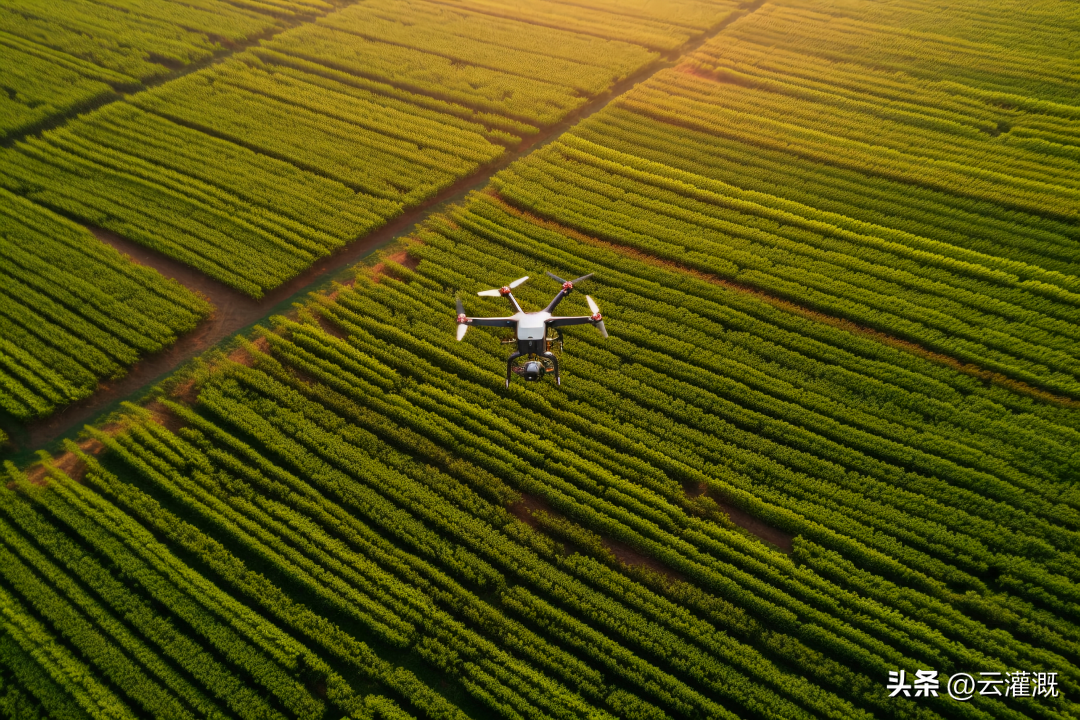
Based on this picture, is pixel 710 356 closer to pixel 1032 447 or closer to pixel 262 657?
pixel 1032 447

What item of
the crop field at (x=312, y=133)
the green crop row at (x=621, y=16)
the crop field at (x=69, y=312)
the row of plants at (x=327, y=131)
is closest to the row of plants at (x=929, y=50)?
the green crop row at (x=621, y=16)

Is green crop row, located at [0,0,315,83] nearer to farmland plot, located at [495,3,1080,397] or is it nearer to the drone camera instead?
farmland plot, located at [495,3,1080,397]

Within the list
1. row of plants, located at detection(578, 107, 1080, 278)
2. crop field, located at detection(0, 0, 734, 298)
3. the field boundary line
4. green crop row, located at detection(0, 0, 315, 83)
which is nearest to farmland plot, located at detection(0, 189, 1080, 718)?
crop field, located at detection(0, 0, 734, 298)

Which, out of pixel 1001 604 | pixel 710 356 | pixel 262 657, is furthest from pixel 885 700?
pixel 262 657

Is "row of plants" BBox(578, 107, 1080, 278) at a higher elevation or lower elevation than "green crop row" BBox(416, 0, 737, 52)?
lower

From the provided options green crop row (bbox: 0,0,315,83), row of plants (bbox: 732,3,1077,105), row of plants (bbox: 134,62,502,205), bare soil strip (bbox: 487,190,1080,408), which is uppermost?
row of plants (bbox: 732,3,1077,105)

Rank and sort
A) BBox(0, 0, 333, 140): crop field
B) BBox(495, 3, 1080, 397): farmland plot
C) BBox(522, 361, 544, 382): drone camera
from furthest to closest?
BBox(0, 0, 333, 140): crop field
BBox(495, 3, 1080, 397): farmland plot
BBox(522, 361, 544, 382): drone camera
